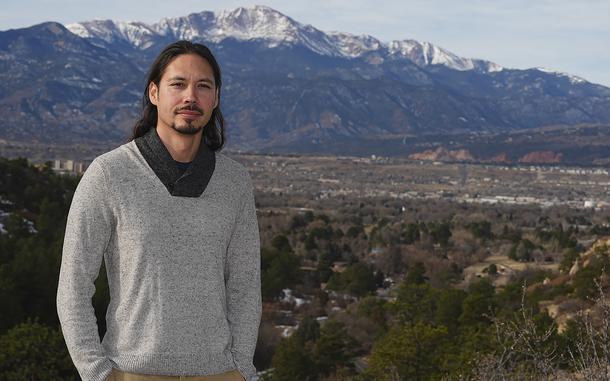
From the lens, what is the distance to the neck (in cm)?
331

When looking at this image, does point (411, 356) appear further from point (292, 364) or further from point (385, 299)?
point (385, 299)

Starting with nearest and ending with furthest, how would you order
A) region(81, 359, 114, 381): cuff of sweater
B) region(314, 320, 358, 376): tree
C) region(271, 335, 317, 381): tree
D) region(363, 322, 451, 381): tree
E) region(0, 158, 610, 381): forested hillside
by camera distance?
region(81, 359, 114, 381): cuff of sweater < region(0, 158, 610, 381): forested hillside < region(363, 322, 451, 381): tree < region(271, 335, 317, 381): tree < region(314, 320, 358, 376): tree

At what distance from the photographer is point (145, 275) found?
3090 millimetres

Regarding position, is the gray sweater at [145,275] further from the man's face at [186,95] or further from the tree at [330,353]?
the tree at [330,353]

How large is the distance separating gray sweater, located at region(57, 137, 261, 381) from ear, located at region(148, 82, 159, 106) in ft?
0.97

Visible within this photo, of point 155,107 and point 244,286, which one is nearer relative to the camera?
point 244,286

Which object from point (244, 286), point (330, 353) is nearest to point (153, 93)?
point (244, 286)

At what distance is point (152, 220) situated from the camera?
3100mm

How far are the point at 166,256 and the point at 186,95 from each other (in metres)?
0.64

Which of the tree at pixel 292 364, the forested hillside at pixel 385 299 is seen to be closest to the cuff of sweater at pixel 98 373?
the forested hillside at pixel 385 299

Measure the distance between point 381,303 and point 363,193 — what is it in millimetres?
92477

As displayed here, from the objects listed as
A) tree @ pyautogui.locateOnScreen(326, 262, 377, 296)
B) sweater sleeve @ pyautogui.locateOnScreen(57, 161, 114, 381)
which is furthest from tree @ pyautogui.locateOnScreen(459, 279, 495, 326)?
sweater sleeve @ pyautogui.locateOnScreen(57, 161, 114, 381)

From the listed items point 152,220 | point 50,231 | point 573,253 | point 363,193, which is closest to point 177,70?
point 152,220

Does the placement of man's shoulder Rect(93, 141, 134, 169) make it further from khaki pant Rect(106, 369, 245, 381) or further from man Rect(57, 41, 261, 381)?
→ khaki pant Rect(106, 369, 245, 381)
